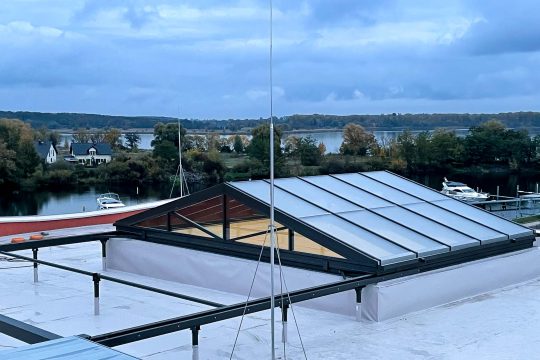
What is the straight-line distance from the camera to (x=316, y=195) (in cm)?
1193

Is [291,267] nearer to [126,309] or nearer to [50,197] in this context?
[126,309]

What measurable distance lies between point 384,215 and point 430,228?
75 cm

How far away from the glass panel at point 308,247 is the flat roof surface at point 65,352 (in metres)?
4.97

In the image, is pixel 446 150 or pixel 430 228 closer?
Answer: pixel 430 228

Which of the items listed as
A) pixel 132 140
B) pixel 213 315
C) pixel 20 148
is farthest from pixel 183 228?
pixel 132 140

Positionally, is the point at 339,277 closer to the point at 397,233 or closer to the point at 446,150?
the point at 397,233

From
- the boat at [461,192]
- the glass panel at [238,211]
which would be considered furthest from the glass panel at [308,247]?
the boat at [461,192]

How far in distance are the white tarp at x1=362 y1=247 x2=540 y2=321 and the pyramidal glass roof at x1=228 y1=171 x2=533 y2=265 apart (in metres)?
0.33

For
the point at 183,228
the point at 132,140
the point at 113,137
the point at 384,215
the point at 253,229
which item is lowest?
the point at 183,228

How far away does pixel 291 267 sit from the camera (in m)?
10.4

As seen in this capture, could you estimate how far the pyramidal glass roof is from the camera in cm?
1038

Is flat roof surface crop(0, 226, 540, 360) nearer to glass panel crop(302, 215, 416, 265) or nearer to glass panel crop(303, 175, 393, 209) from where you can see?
glass panel crop(302, 215, 416, 265)

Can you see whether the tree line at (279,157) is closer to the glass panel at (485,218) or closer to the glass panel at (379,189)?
the glass panel at (379,189)

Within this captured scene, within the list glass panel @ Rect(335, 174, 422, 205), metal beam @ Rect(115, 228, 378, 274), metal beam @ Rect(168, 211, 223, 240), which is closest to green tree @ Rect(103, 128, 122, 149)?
glass panel @ Rect(335, 174, 422, 205)
